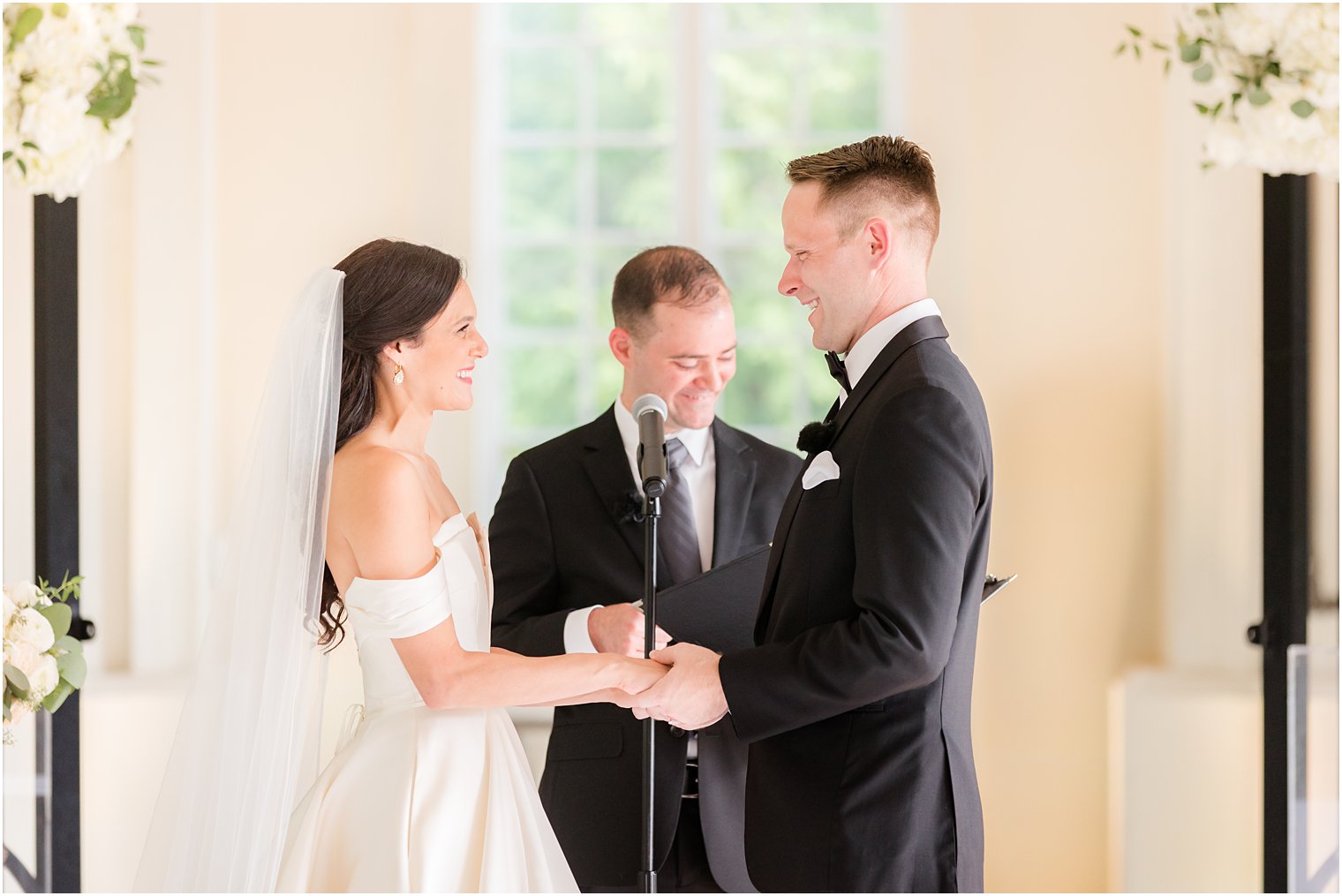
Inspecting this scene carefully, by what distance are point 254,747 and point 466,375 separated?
0.77 m

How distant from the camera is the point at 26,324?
12.8 ft

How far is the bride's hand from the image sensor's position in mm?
2176

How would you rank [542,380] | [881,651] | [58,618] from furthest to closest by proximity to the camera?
1. [542,380]
2. [58,618]
3. [881,651]

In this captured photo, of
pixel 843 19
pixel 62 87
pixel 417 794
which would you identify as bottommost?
pixel 417 794

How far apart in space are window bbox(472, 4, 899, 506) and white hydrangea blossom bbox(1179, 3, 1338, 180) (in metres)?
1.90

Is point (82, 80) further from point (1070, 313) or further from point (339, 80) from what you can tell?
point (1070, 313)

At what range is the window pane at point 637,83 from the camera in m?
4.75

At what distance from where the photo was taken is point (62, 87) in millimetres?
2613

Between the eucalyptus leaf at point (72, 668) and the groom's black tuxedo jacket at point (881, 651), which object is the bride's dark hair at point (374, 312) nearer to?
the eucalyptus leaf at point (72, 668)

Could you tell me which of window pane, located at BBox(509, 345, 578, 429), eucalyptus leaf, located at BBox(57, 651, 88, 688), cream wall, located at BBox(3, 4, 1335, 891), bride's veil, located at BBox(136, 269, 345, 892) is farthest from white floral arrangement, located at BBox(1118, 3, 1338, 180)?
eucalyptus leaf, located at BBox(57, 651, 88, 688)

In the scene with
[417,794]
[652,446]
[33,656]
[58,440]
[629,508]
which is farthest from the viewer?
[58,440]

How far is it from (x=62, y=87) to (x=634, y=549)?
1.62 metres

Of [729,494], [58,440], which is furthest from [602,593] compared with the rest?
[58,440]

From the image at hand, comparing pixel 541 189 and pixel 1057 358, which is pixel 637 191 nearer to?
pixel 541 189
